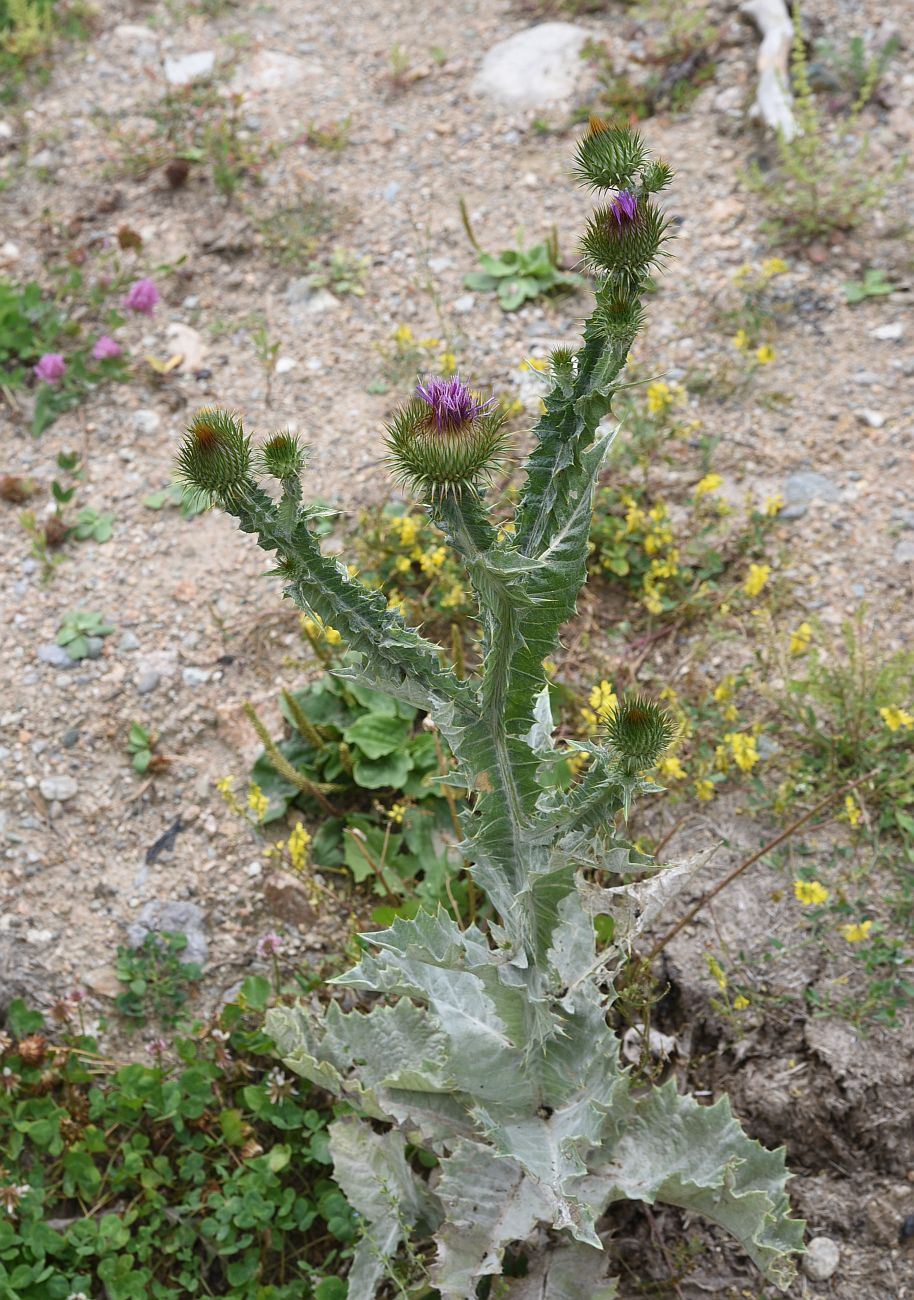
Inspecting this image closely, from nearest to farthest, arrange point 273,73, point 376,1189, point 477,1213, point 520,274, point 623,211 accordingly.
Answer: point 623,211 → point 477,1213 → point 376,1189 → point 520,274 → point 273,73

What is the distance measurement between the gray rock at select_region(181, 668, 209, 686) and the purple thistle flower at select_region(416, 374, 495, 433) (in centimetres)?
243

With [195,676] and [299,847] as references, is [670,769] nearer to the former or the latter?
[299,847]

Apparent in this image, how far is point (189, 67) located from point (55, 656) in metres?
4.06

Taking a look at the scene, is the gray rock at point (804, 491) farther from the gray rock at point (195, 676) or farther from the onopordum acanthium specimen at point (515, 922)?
the gray rock at point (195, 676)

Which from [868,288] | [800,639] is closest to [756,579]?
[800,639]

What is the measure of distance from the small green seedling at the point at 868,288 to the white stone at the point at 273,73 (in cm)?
325

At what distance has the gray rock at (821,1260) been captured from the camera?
2.74 meters

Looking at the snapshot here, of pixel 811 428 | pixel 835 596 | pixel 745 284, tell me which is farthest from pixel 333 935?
pixel 745 284

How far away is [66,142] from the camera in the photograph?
626 centimetres

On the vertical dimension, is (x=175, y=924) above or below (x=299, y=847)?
below

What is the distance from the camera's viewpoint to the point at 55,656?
162 inches

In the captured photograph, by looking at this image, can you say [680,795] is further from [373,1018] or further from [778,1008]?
[373,1018]

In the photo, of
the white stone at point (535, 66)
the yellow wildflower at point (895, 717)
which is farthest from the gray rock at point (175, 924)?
the white stone at point (535, 66)

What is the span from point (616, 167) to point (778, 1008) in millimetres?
2175
